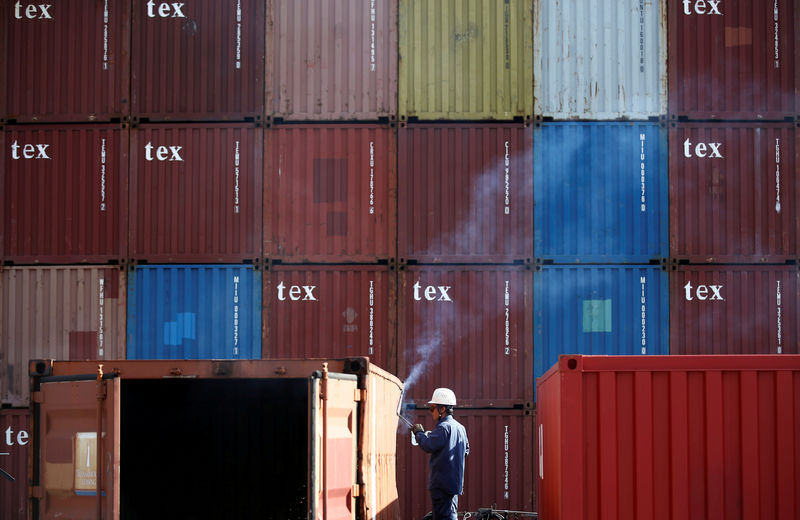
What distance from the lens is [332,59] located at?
14.1 metres

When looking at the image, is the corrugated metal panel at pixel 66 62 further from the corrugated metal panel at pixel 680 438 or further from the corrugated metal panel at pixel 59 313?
the corrugated metal panel at pixel 680 438

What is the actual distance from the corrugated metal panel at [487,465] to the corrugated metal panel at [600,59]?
4.55 meters

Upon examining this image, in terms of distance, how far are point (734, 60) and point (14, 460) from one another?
11926mm

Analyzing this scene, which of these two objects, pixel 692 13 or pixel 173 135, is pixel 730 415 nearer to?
pixel 692 13

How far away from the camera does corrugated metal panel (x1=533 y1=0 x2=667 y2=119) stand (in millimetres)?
14000

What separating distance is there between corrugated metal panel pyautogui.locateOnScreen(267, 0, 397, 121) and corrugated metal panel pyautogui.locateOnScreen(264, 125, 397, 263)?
32cm

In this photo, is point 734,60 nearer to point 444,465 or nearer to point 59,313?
point 444,465

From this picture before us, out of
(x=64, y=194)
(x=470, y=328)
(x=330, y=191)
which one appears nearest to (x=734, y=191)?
(x=470, y=328)

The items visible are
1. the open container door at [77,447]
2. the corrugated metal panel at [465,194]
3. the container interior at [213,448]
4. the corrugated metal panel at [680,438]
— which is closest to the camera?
the corrugated metal panel at [680,438]

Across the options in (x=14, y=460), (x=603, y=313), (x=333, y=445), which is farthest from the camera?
(x=603, y=313)

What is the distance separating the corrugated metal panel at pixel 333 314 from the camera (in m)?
13.6

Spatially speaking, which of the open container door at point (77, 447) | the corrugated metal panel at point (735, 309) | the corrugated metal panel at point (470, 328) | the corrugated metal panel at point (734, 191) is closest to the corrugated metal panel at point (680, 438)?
the open container door at point (77, 447)

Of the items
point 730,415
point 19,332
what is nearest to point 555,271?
point 730,415

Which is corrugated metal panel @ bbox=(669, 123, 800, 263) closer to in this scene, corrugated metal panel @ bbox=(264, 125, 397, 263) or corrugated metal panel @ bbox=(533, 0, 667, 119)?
corrugated metal panel @ bbox=(533, 0, 667, 119)
